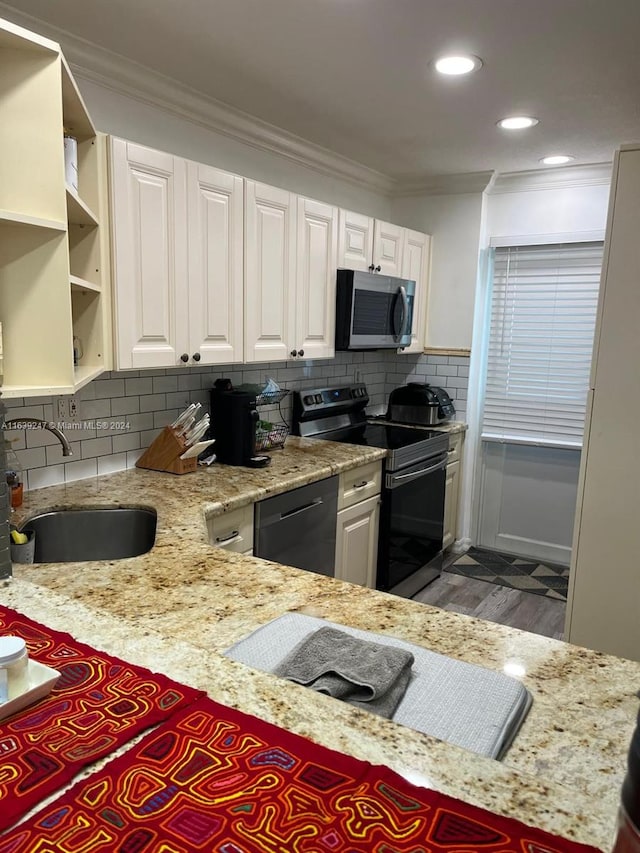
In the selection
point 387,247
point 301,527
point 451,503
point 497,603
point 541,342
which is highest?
point 387,247

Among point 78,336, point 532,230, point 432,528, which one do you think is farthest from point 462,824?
point 532,230

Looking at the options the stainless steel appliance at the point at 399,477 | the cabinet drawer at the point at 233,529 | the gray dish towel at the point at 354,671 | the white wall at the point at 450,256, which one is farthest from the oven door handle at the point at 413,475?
the gray dish towel at the point at 354,671

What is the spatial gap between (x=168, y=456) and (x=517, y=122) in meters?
2.26

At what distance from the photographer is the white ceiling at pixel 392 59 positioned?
1.89m

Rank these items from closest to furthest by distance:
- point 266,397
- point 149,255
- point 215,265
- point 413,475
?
1. point 149,255
2. point 215,265
3. point 266,397
4. point 413,475

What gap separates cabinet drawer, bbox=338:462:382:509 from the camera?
292 cm

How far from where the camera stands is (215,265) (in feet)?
8.37

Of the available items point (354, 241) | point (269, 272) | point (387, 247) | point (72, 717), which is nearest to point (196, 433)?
point (269, 272)

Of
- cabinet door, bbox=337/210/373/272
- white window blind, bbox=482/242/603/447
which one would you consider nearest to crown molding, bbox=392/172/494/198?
white window blind, bbox=482/242/603/447

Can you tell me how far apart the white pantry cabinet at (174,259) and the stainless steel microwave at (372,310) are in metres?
0.78

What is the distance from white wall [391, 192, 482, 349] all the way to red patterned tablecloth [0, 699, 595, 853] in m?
3.67

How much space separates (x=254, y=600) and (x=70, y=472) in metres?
1.36

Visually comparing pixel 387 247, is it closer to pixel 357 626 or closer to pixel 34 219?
pixel 34 219

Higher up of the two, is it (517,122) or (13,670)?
(517,122)
